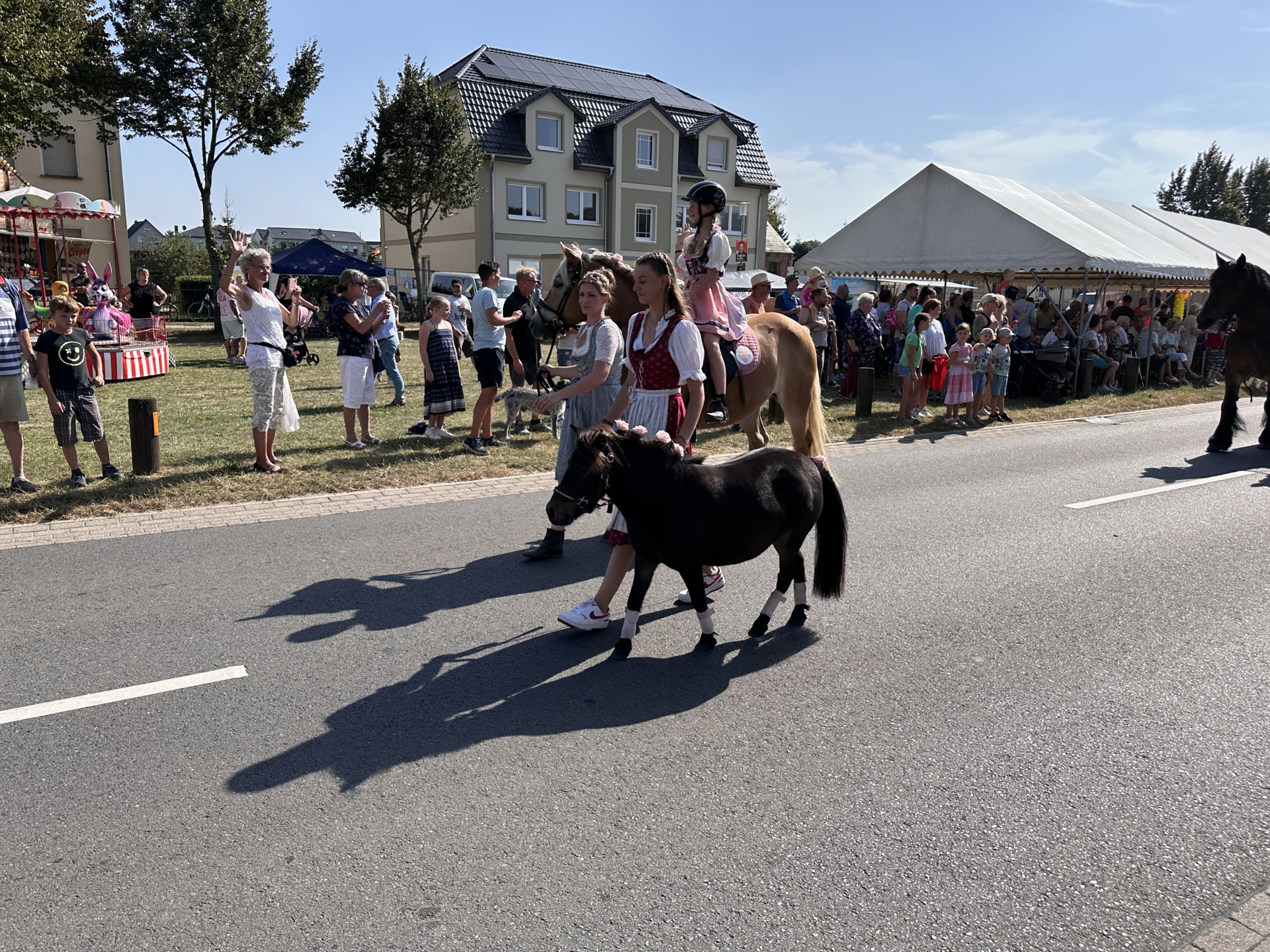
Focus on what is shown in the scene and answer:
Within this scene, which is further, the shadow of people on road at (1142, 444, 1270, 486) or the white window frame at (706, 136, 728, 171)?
the white window frame at (706, 136, 728, 171)

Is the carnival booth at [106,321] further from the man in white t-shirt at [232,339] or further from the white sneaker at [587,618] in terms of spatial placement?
the white sneaker at [587,618]

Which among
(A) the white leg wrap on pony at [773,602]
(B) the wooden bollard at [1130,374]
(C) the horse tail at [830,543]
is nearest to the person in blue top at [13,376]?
(A) the white leg wrap on pony at [773,602]

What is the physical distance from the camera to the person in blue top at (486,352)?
33.1 ft

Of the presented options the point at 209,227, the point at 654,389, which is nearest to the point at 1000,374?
the point at 654,389

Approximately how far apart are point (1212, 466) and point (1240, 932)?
9194mm

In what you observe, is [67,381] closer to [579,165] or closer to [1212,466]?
[1212,466]

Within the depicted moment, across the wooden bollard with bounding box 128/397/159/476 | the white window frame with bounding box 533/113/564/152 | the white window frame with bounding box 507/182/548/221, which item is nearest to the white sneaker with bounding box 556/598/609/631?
the wooden bollard with bounding box 128/397/159/476

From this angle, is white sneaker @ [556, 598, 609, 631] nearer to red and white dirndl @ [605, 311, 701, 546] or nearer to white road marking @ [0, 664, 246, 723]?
red and white dirndl @ [605, 311, 701, 546]

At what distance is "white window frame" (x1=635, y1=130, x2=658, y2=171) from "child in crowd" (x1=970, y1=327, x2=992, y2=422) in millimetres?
30976

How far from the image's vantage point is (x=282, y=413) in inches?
345

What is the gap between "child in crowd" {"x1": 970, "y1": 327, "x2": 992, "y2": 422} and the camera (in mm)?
13234

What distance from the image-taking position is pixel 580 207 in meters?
41.1

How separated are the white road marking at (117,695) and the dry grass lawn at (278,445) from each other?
12.5 ft

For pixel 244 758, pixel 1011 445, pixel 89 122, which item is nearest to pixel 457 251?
pixel 89 122
